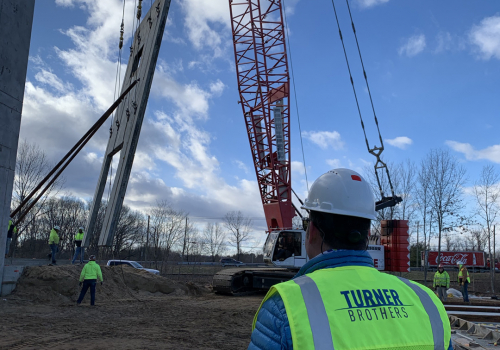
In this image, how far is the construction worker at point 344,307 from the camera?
1452 millimetres

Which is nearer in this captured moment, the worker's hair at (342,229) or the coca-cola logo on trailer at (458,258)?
the worker's hair at (342,229)

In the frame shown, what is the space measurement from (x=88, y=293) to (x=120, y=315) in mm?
3948

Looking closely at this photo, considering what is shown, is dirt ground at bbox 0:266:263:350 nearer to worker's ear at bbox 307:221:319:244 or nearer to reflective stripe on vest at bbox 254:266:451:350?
worker's ear at bbox 307:221:319:244

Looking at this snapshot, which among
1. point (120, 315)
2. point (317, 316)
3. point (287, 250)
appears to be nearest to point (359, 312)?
point (317, 316)

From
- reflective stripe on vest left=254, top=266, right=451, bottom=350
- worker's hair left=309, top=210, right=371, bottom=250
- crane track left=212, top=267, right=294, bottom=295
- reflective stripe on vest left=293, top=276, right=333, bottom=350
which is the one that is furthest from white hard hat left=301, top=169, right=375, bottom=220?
crane track left=212, top=267, right=294, bottom=295

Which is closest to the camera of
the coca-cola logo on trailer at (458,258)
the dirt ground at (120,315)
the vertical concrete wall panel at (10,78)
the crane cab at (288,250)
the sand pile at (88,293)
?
the dirt ground at (120,315)

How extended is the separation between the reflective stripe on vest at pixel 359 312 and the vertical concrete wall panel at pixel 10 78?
9781mm

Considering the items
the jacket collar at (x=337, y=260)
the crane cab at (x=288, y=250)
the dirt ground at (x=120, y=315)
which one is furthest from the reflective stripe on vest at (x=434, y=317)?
the crane cab at (x=288, y=250)

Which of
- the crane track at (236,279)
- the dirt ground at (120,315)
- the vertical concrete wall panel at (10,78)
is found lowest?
the dirt ground at (120,315)

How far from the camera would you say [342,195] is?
2.08 metres

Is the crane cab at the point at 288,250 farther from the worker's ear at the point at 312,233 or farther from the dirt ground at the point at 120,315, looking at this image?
the worker's ear at the point at 312,233

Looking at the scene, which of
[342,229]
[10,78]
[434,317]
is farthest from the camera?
[10,78]

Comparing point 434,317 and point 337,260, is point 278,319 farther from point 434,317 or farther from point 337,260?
point 434,317

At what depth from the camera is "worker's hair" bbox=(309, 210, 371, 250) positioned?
1882mm
